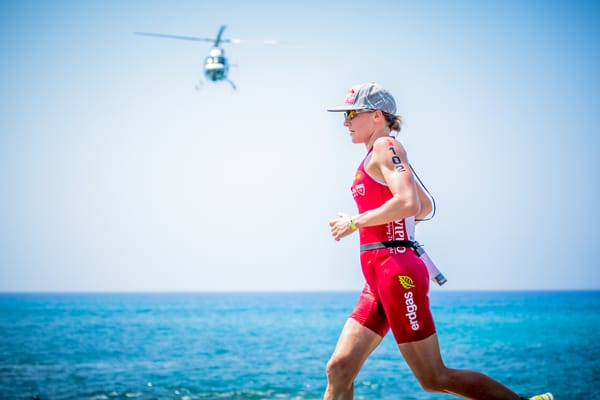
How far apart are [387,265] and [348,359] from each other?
77 centimetres

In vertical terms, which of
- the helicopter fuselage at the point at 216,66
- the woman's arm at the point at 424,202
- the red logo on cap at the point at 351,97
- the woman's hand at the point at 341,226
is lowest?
the woman's hand at the point at 341,226

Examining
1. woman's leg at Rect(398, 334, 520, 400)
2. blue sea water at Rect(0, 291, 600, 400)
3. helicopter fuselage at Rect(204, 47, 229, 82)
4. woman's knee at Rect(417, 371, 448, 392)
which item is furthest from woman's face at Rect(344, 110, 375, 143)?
helicopter fuselage at Rect(204, 47, 229, 82)

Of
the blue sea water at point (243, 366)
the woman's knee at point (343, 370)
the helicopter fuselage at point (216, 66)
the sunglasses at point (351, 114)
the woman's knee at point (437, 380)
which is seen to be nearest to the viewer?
the woman's knee at point (437, 380)

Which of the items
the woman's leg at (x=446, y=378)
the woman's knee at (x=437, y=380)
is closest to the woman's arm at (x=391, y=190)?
the woman's leg at (x=446, y=378)

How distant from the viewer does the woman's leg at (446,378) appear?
4355mm

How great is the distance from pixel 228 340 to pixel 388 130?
4265cm

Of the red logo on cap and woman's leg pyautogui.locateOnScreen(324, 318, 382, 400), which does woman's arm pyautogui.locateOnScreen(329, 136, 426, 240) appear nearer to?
the red logo on cap

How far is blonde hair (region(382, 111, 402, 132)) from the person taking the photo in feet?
16.2

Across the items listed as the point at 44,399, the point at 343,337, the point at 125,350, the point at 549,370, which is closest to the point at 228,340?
the point at 125,350

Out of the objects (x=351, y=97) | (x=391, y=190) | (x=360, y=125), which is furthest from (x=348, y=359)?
Answer: (x=351, y=97)

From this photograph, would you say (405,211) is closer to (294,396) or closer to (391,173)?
(391,173)

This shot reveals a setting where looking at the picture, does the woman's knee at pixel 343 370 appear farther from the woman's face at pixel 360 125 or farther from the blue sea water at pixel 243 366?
the blue sea water at pixel 243 366

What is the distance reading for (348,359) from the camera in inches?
185

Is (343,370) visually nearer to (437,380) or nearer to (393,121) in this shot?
(437,380)
